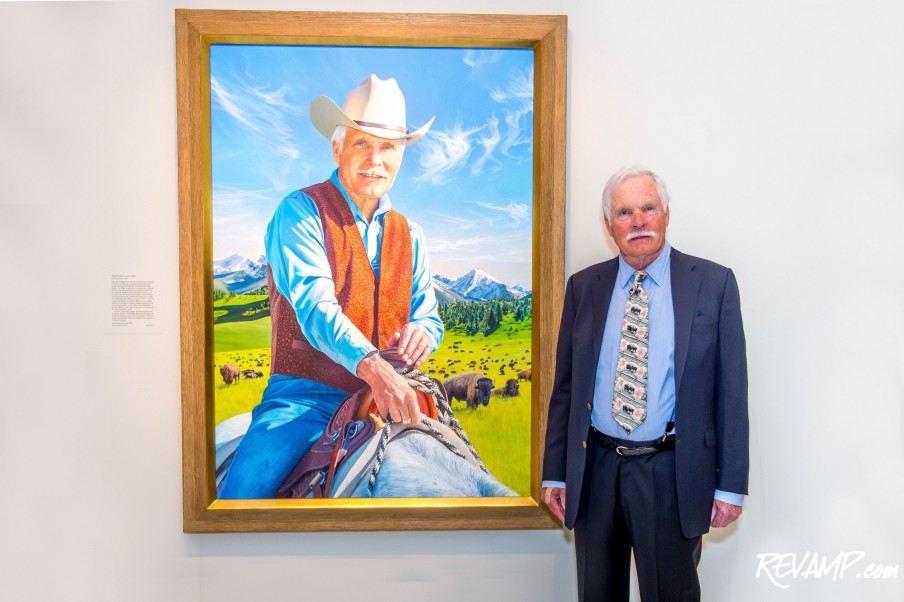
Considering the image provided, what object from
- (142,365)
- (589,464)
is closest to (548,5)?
(589,464)

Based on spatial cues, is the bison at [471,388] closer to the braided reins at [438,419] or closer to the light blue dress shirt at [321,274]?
the braided reins at [438,419]

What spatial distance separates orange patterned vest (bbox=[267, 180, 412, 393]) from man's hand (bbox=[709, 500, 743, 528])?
1107 mm

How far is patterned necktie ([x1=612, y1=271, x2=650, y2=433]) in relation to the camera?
158 centimetres

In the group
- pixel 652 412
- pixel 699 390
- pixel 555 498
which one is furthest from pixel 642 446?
pixel 555 498

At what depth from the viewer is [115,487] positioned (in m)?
2.00

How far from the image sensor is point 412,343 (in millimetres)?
2016

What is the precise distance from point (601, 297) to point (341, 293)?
87 centimetres

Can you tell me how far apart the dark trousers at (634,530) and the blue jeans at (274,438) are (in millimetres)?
921

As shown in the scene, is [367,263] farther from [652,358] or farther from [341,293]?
[652,358]

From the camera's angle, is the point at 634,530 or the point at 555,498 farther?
the point at 555,498

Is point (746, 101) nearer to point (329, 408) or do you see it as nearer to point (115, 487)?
point (329, 408)

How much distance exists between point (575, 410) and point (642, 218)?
578 millimetres

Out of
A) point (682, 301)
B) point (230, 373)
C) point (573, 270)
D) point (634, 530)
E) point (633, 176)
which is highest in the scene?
point (633, 176)

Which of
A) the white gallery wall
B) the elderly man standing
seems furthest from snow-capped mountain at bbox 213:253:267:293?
the elderly man standing
